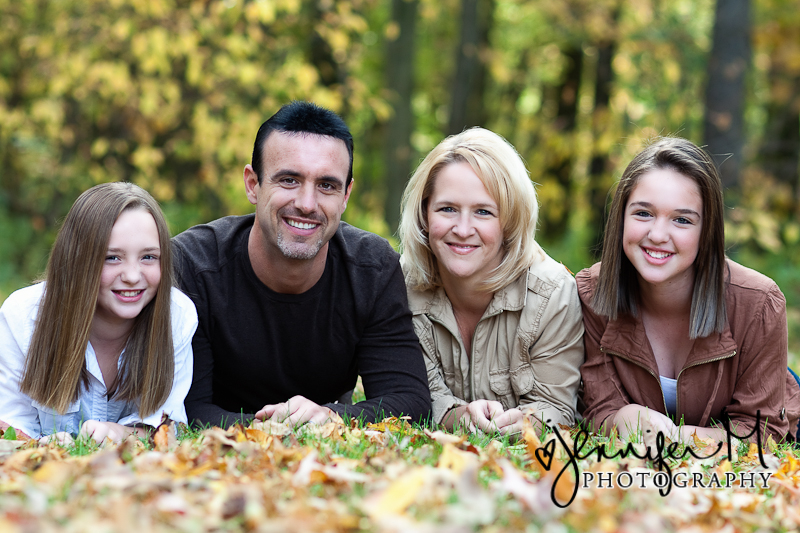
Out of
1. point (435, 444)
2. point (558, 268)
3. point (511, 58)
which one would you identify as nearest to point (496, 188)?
point (558, 268)

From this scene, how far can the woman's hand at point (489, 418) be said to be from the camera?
134 inches

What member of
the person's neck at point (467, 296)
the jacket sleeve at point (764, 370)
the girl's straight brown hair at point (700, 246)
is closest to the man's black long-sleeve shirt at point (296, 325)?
the person's neck at point (467, 296)

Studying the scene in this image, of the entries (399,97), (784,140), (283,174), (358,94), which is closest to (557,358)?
(283,174)

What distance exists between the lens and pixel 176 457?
2.49m

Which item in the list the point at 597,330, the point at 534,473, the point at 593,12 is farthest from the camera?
the point at 593,12

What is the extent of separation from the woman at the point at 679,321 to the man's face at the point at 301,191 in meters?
1.39

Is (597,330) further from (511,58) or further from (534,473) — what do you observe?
(511,58)

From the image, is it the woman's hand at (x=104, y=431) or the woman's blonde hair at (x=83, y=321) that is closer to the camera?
the woman's hand at (x=104, y=431)

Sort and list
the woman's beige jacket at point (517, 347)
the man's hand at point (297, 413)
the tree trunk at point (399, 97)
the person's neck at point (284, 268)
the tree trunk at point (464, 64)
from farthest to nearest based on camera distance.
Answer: the tree trunk at point (464, 64), the tree trunk at point (399, 97), the woman's beige jacket at point (517, 347), the person's neck at point (284, 268), the man's hand at point (297, 413)

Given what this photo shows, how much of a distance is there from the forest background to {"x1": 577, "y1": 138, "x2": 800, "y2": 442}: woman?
161 centimetres

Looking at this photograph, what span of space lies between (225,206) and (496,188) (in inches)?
235

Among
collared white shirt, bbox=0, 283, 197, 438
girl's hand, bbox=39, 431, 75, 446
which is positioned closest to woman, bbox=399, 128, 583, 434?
collared white shirt, bbox=0, 283, 197, 438

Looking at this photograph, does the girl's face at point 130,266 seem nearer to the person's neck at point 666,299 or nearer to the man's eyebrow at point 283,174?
the man's eyebrow at point 283,174

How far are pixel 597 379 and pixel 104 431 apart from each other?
7.69 ft
